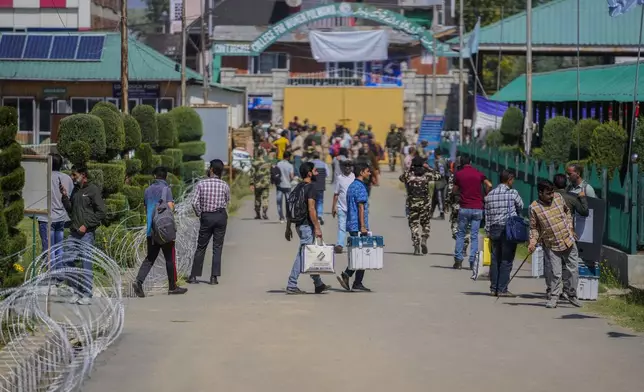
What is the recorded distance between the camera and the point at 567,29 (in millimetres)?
53844

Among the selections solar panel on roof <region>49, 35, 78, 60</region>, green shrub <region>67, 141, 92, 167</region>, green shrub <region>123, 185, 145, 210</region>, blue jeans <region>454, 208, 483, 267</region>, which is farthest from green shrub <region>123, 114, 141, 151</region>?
solar panel on roof <region>49, 35, 78, 60</region>

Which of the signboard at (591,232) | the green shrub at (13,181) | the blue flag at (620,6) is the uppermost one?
the blue flag at (620,6)

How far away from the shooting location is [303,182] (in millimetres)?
17344

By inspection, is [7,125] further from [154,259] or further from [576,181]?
[576,181]

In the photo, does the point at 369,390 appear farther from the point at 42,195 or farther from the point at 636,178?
the point at 636,178

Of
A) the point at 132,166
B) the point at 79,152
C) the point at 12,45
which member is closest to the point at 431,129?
the point at 12,45

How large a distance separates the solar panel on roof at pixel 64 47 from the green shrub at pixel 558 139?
2572 centimetres

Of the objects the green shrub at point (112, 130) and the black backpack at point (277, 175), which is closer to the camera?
the green shrub at point (112, 130)

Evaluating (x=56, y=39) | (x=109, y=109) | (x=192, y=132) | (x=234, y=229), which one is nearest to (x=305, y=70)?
(x=56, y=39)

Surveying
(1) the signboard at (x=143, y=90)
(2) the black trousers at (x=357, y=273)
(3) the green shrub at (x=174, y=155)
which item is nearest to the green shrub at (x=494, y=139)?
(1) the signboard at (x=143, y=90)

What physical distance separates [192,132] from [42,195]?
20336 mm

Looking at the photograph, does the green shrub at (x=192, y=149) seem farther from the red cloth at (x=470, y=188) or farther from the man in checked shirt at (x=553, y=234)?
the man in checked shirt at (x=553, y=234)

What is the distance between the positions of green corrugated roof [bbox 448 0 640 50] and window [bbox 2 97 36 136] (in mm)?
18199

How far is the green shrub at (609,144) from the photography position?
83.9 feet
